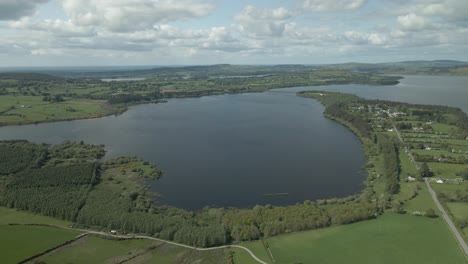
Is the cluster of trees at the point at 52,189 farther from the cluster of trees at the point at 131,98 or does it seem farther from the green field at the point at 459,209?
the cluster of trees at the point at 131,98

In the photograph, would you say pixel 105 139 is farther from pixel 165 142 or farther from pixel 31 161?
pixel 31 161

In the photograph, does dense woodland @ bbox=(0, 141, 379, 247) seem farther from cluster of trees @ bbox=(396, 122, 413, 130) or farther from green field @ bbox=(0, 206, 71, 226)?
cluster of trees @ bbox=(396, 122, 413, 130)

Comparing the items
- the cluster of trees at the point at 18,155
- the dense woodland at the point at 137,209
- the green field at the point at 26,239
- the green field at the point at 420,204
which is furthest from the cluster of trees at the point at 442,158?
the cluster of trees at the point at 18,155

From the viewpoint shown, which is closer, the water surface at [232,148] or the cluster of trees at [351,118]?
the water surface at [232,148]

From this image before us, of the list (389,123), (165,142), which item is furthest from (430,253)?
(389,123)

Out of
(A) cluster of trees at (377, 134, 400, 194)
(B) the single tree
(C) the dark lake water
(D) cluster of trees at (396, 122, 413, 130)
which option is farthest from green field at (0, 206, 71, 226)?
(D) cluster of trees at (396, 122, 413, 130)

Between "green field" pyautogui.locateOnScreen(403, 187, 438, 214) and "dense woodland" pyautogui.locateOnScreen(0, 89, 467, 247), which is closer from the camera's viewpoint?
"dense woodland" pyautogui.locateOnScreen(0, 89, 467, 247)
